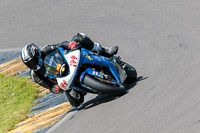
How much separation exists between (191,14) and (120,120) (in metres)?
5.53

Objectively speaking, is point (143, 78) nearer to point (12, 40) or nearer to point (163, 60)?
point (163, 60)

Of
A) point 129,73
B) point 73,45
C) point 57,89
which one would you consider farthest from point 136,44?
point 57,89

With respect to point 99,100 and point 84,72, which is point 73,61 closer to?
point 84,72

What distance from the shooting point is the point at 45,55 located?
8797 millimetres

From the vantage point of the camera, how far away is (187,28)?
11539 mm

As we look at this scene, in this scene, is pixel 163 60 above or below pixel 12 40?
above

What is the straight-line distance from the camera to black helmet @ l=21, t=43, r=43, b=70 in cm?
849

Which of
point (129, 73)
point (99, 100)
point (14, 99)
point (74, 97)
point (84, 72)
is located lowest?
point (14, 99)

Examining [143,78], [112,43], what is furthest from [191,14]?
[143,78]

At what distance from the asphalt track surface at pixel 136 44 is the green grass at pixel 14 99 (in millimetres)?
1689

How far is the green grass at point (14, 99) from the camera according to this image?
398 inches

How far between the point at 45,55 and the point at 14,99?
2.99 m

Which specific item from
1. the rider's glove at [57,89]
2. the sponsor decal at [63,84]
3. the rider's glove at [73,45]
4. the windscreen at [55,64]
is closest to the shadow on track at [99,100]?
the rider's glove at [57,89]

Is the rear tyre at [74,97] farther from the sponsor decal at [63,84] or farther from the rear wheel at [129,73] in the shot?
the rear wheel at [129,73]
